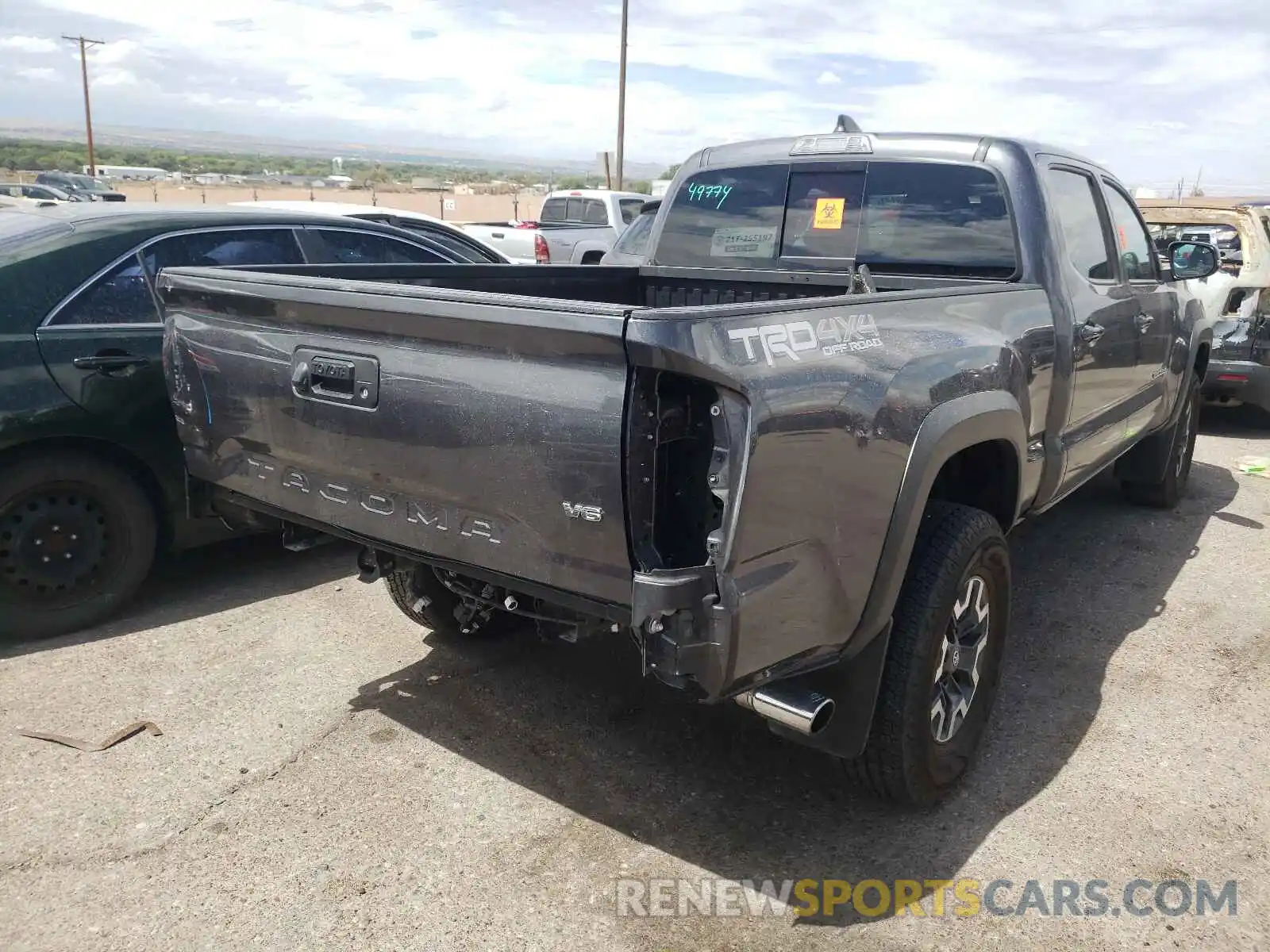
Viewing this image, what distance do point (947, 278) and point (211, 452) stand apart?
2.75 meters

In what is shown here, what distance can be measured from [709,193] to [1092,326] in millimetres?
1774

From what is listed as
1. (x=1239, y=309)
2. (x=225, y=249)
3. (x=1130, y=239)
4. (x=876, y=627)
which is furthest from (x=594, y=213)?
(x=876, y=627)

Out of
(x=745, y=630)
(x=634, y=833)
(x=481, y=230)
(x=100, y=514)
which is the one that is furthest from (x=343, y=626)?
(x=481, y=230)

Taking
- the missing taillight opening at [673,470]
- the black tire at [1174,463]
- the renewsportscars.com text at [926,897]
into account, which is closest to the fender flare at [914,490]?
the missing taillight opening at [673,470]

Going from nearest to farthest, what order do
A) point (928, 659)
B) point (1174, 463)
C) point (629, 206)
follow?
point (928, 659) < point (1174, 463) < point (629, 206)

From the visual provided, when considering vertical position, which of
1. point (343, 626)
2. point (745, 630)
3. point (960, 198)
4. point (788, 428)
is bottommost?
point (343, 626)

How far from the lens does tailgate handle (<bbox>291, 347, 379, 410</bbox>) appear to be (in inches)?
Answer: 112

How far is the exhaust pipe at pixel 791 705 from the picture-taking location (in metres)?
2.57

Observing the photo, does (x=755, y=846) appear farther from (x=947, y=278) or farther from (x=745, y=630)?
(x=947, y=278)

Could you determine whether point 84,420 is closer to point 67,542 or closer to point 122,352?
point 122,352

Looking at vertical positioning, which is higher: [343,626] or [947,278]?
[947,278]

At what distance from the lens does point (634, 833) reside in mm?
3113

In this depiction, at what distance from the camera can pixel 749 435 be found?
232cm

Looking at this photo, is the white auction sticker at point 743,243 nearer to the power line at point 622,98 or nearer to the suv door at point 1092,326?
the suv door at point 1092,326
